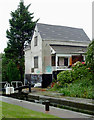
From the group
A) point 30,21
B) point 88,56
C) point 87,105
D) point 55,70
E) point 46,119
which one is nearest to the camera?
point 46,119

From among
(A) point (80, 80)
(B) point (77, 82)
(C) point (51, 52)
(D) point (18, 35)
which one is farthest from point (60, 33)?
(D) point (18, 35)

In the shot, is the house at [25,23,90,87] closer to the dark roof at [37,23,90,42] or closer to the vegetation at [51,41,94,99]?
the dark roof at [37,23,90,42]

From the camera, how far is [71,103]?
12.0 metres

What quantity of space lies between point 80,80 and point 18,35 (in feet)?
67.4

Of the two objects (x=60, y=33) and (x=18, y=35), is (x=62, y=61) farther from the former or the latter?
(x=18, y=35)

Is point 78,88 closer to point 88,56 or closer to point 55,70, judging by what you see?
point 88,56

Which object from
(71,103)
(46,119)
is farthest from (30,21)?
(46,119)

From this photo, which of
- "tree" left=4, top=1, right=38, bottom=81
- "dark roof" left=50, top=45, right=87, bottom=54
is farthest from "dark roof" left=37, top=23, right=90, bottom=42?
"tree" left=4, top=1, right=38, bottom=81

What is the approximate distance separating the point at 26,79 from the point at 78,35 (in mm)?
9062

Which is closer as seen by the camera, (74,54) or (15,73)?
(74,54)

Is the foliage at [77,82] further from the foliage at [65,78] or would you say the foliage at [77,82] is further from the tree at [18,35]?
the tree at [18,35]

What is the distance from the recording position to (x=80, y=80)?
16.9 meters

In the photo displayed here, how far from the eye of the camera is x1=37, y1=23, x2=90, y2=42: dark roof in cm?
2445

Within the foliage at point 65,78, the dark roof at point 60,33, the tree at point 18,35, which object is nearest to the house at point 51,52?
the dark roof at point 60,33
